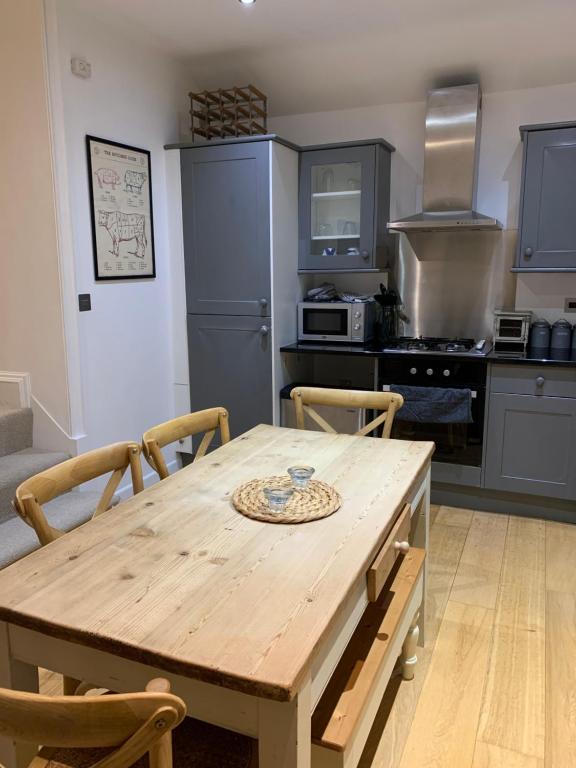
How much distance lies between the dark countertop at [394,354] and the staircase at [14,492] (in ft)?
4.75

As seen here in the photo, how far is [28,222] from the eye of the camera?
9.77 feet

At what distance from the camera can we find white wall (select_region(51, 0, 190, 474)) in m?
2.95

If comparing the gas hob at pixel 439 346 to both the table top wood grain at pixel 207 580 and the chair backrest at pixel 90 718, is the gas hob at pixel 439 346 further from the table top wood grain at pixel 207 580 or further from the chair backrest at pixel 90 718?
the chair backrest at pixel 90 718

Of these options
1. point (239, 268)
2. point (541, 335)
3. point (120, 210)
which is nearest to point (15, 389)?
point (120, 210)

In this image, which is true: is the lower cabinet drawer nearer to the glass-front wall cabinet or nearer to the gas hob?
the gas hob

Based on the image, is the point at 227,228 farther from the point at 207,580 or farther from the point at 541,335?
the point at 207,580

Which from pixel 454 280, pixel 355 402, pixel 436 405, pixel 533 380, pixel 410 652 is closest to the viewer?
pixel 410 652

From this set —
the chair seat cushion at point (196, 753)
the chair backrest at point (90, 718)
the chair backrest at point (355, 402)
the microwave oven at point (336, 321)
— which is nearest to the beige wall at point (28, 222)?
the chair backrest at point (355, 402)

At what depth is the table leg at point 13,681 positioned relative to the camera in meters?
1.21

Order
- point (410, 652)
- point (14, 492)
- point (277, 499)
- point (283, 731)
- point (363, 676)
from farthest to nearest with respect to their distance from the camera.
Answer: point (14, 492), point (410, 652), point (277, 499), point (363, 676), point (283, 731)

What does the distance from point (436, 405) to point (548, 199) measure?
1.26 m

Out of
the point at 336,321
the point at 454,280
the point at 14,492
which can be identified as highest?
the point at 454,280

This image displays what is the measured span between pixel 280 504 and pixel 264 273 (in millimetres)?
2163

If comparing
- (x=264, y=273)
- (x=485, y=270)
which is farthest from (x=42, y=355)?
(x=485, y=270)
